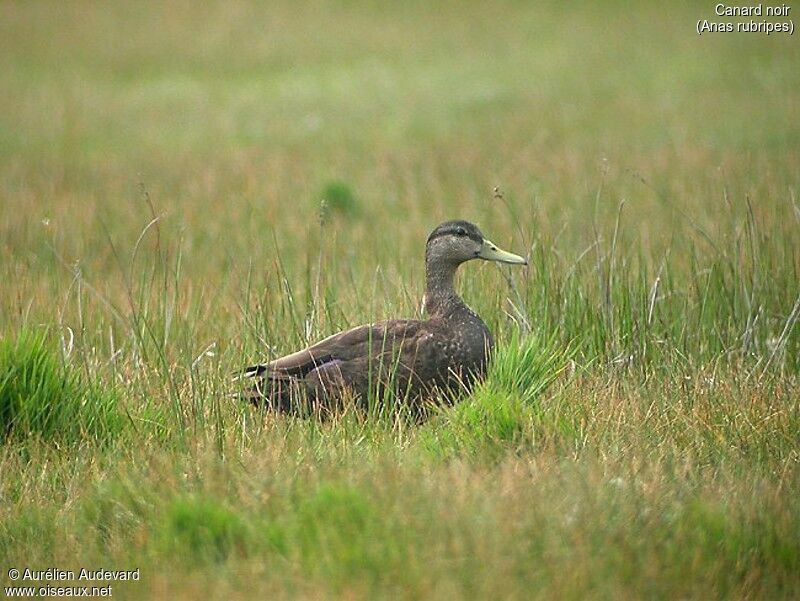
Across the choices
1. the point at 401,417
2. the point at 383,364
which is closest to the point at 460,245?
the point at 383,364

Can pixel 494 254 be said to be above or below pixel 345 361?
above

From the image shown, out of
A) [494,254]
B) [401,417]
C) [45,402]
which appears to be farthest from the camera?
[494,254]

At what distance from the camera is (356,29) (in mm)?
27906

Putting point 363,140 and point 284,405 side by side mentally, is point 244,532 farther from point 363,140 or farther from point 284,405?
point 363,140

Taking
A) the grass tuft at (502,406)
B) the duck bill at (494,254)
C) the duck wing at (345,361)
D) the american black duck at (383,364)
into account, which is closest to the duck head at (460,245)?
the duck bill at (494,254)

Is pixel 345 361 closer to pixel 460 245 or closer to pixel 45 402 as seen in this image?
pixel 460 245

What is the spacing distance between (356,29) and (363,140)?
39.1 feet

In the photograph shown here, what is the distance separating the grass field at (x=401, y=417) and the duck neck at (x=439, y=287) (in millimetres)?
367

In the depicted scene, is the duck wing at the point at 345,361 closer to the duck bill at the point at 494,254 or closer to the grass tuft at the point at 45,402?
the duck bill at the point at 494,254

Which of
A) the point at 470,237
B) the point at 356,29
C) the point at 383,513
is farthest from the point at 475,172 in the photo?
the point at 356,29

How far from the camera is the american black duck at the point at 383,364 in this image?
5934 mm

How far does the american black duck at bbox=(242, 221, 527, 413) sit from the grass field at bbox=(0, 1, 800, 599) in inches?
7.1

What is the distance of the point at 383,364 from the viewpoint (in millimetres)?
6051

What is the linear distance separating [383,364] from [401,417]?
1.32 ft
